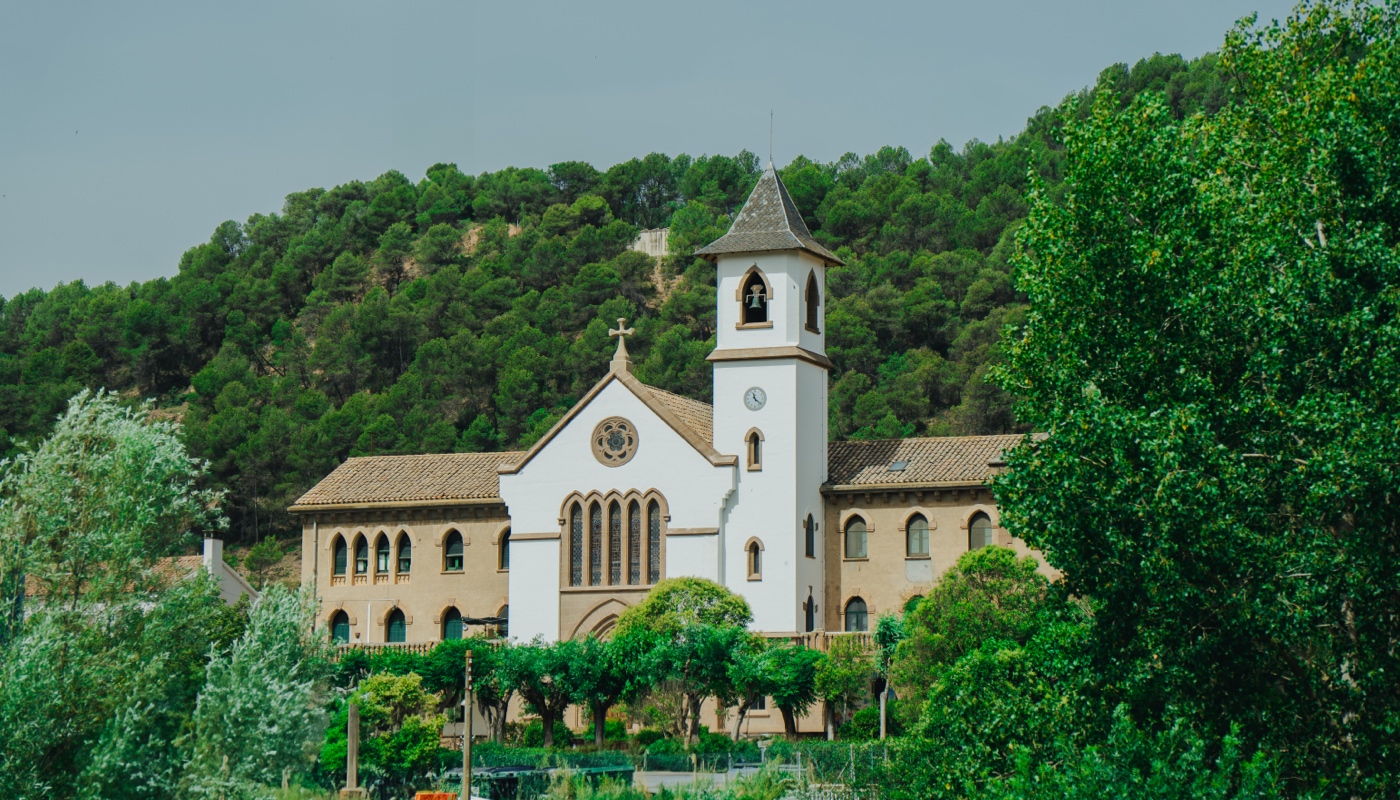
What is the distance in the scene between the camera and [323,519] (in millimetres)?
55125

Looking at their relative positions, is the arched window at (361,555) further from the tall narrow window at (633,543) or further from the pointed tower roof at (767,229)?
the pointed tower roof at (767,229)

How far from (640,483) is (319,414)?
134ft

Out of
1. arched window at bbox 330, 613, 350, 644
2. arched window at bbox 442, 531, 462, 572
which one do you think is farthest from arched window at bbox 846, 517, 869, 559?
arched window at bbox 330, 613, 350, 644

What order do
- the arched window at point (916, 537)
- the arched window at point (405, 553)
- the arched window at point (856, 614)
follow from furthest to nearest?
the arched window at point (405, 553), the arched window at point (856, 614), the arched window at point (916, 537)

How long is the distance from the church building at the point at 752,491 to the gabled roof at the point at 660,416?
0.07 meters

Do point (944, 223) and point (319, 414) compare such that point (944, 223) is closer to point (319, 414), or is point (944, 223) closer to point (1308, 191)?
point (319, 414)

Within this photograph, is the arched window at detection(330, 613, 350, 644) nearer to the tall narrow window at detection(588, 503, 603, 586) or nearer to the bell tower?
the tall narrow window at detection(588, 503, 603, 586)

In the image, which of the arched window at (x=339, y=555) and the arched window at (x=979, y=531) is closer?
the arched window at (x=979, y=531)

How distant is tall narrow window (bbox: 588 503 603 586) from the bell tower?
3.88 metres

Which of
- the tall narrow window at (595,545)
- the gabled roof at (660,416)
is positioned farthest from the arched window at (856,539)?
the tall narrow window at (595,545)

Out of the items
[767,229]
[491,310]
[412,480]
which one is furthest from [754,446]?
[491,310]

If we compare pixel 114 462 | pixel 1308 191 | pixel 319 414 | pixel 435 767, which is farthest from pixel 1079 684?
pixel 319 414

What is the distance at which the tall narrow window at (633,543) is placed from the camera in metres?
49.1

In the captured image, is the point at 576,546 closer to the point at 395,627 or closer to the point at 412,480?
the point at 412,480
